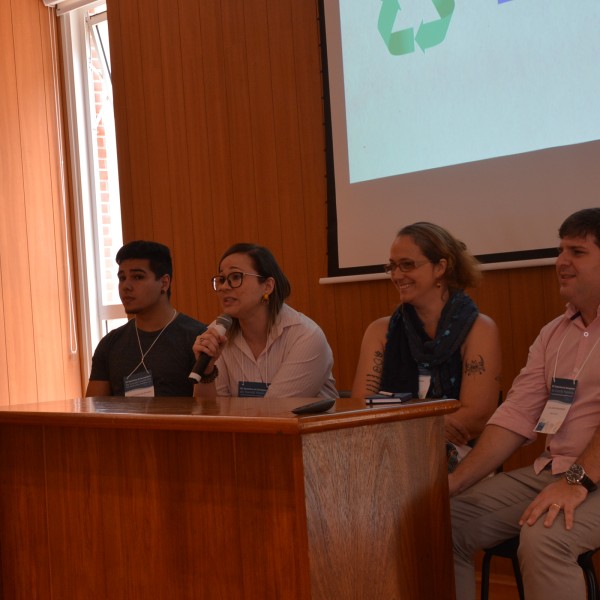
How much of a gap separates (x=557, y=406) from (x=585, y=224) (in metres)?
0.48

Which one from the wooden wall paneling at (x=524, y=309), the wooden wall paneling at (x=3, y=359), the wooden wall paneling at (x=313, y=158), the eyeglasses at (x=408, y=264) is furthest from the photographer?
the wooden wall paneling at (x=3, y=359)

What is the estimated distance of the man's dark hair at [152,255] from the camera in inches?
132

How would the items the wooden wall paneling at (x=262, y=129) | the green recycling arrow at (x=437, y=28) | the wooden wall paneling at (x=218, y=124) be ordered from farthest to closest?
1. the wooden wall paneling at (x=218, y=124)
2. the wooden wall paneling at (x=262, y=129)
3. the green recycling arrow at (x=437, y=28)

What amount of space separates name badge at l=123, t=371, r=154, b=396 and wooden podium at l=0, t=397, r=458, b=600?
818 millimetres

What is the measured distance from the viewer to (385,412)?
5.74 ft

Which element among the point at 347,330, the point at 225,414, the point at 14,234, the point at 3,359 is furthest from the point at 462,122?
the point at 3,359

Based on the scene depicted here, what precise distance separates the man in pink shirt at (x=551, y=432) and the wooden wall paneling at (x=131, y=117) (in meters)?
2.59

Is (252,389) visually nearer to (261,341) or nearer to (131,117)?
(261,341)

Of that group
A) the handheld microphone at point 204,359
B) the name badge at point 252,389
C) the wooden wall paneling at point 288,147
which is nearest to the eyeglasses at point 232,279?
the handheld microphone at point 204,359

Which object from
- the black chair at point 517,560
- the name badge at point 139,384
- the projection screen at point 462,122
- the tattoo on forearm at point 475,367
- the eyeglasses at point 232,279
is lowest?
the black chair at point 517,560

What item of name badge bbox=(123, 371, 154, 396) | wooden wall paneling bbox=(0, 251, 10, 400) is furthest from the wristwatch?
wooden wall paneling bbox=(0, 251, 10, 400)

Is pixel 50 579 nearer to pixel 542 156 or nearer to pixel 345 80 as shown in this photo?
pixel 542 156

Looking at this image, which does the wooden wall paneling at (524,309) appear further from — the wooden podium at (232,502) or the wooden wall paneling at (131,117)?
the wooden wall paneling at (131,117)

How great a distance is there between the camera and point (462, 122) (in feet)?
10.6
